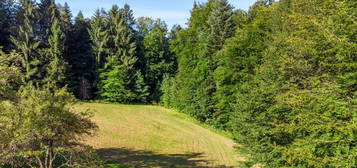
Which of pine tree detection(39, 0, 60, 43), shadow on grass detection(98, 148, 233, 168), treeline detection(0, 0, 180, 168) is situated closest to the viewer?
shadow on grass detection(98, 148, 233, 168)

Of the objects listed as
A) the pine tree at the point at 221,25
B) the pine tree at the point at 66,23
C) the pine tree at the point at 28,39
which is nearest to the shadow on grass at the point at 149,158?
the pine tree at the point at 221,25

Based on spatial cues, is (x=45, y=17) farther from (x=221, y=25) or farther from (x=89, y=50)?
(x=221, y=25)

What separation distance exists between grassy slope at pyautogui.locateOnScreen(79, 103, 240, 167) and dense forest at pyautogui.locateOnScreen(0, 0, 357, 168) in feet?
6.64

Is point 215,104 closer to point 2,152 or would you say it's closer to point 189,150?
point 189,150

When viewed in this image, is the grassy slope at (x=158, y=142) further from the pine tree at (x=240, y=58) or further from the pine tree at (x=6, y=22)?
the pine tree at (x=6, y=22)

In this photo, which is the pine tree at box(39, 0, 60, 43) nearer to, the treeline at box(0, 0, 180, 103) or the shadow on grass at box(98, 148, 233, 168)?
the treeline at box(0, 0, 180, 103)

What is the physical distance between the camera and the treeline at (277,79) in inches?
267

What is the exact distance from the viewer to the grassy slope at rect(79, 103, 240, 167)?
1409cm

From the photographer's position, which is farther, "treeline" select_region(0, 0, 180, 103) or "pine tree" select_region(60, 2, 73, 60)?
"pine tree" select_region(60, 2, 73, 60)

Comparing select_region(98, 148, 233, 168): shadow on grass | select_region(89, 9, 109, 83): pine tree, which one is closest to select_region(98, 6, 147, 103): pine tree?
select_region(89, 9, 109, 83): pine tree

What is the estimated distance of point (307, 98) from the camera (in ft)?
25.2

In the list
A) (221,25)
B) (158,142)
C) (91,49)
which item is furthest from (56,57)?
(221,25)

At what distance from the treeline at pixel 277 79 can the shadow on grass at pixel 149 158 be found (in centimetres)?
325

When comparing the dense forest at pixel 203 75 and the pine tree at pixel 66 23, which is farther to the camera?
the pine tree at pixel 66 23
